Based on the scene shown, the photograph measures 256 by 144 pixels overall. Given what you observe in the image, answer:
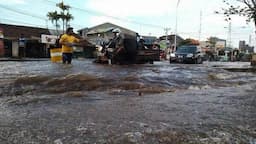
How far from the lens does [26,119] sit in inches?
181

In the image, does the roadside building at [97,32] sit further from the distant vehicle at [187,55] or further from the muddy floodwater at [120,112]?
the muddy floodwater at [120,112]

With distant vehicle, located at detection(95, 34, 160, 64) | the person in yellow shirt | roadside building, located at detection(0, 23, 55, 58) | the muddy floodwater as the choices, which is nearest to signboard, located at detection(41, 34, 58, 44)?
roadside building, located at detection(0, 23, 55, 58)

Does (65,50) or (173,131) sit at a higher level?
(65,50)

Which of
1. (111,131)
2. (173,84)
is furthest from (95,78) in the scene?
(111,131)

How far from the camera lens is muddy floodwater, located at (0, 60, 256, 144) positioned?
12.9 ft

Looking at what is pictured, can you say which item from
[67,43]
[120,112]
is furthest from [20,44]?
[120,112]

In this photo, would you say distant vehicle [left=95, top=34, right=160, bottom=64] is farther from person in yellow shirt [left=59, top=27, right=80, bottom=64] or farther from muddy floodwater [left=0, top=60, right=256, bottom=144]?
muddy floodwater [left=0, top=60, right=256, bottom=144]

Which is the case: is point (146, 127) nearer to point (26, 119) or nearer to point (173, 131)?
point (173, 131)

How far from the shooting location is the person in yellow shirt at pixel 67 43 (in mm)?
14227

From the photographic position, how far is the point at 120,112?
514cm

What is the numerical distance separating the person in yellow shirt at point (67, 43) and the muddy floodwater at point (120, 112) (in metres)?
5.96

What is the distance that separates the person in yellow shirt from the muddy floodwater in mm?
5964

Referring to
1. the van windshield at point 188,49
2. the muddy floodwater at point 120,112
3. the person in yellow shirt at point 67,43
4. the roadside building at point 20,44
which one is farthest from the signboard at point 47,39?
the muddy floodwater at point 120,112

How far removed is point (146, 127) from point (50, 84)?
376 cm
